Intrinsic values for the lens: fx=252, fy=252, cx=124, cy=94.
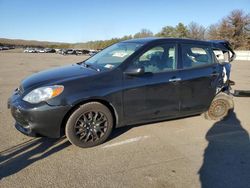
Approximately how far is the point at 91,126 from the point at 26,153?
3.37ft

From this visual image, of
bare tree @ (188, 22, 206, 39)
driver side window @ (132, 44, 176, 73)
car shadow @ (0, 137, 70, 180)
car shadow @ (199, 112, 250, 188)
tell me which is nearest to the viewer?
car shadow @ (199, 112, 250, 188)

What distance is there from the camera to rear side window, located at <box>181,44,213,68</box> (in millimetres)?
4711

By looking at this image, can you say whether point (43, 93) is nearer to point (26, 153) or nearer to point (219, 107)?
point (26, 153)

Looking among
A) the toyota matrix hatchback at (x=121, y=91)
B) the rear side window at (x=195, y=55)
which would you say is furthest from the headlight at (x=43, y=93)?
the rear side window at (x=195, y=55)

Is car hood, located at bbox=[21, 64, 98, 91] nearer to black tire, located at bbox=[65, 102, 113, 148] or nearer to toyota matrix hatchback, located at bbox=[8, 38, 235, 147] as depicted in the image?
toyota matrix hatchback, located at bbox=[8, 38, 235, 147]

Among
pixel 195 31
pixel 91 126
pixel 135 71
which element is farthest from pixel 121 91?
pixel 195 31

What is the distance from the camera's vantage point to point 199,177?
3.21m

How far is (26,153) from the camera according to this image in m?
3.71

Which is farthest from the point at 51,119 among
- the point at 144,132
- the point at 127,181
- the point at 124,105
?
the point at 144,132

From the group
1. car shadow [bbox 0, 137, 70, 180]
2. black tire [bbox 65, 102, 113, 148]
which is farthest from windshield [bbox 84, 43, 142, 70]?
car shadow [bbox 0, 137, 70, 180]

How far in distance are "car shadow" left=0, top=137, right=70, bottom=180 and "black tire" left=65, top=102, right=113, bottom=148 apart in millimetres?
312

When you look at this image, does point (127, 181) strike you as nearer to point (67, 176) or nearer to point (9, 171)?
point (67, 176)

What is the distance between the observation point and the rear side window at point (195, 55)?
15.5 ft

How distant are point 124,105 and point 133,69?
60 cm
